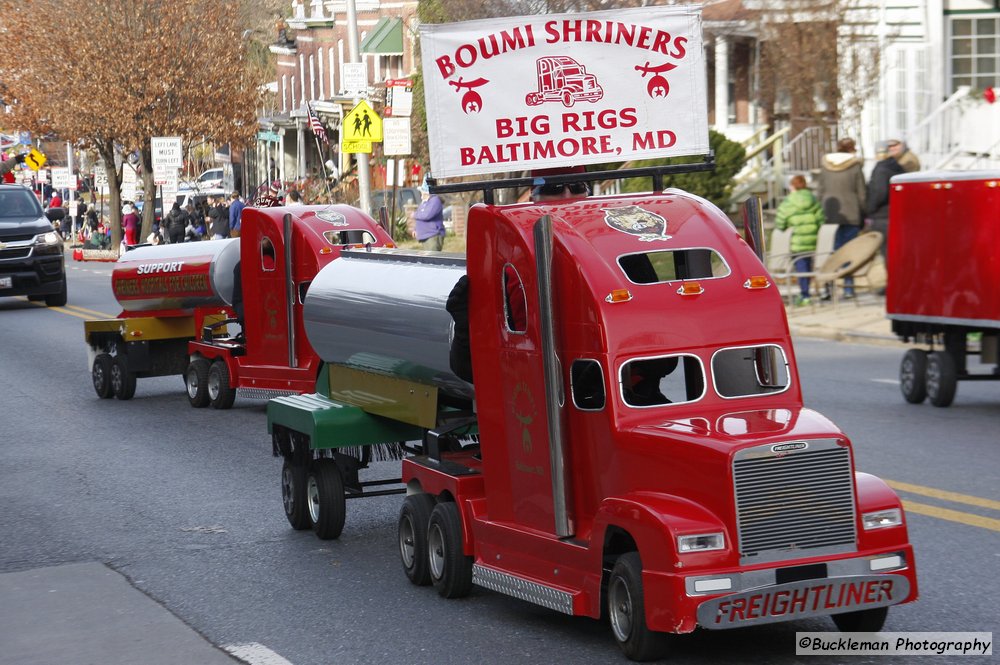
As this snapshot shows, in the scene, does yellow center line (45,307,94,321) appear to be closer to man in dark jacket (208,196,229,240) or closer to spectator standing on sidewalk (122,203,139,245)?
man in dark jacket (208,196,229,240)

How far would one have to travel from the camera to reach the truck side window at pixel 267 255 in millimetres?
15398

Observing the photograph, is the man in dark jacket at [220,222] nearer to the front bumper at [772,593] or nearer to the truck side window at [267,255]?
the truck side window at [267,255]

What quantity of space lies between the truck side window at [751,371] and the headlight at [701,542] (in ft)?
3.23

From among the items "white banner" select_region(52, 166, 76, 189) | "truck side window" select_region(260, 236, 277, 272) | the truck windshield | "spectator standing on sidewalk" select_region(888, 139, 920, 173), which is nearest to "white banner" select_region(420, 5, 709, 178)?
the truck windshield

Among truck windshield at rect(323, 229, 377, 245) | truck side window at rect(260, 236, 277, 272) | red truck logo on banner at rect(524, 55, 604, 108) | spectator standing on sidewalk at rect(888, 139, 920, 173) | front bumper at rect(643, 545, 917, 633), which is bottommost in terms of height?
front bumper at rect(643, 545, 917, 633)

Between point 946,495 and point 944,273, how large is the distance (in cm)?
485

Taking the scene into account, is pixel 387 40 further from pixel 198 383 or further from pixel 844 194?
pixel 198 383

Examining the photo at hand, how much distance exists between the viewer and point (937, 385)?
14.9 metres

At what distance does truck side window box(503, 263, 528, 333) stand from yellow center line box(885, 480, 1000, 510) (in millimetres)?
4062

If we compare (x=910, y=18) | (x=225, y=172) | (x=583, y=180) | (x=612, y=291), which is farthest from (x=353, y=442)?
(x=225, y=172)

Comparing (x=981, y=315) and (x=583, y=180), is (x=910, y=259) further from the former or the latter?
(x=583, y=180)

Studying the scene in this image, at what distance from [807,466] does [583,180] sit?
2.60 meters

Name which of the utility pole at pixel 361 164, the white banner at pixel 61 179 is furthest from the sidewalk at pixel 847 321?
the white banner at pixel 61 179

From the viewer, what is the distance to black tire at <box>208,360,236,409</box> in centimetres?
1652
